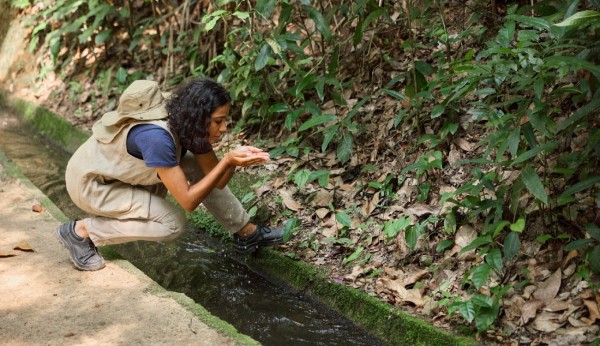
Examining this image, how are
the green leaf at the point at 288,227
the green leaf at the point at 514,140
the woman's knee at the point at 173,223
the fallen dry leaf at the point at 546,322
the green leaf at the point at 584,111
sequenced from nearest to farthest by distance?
the green leaf at the point at 584,111
the fallen dry leaf at the point at 546,322
the green leaf at the point at 514,140
the woman's knee at the point at 173,223
the green leaf at the point at 288,227

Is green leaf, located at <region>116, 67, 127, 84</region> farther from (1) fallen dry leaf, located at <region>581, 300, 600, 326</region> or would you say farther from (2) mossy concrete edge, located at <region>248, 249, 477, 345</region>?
(1) fallen dry leaf, located at <region>581, 300, 600, 326</region>

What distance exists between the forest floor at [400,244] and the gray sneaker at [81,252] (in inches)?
45.0

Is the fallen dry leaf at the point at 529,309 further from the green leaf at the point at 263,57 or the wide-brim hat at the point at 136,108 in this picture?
the green leaf at the point at 263,57

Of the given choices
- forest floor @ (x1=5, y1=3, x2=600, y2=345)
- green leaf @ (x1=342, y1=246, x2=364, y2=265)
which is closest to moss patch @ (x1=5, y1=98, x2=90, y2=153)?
forest floor @ (x1=5, y1=3, x2=600, y2=345)

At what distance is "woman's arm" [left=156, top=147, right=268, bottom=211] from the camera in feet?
11.5

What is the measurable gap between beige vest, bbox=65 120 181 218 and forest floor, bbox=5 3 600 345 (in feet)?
3.26

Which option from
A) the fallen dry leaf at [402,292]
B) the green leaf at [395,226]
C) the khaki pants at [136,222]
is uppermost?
the khaki pants at [136,222]

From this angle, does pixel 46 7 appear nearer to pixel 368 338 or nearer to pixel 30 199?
pixel 30 199

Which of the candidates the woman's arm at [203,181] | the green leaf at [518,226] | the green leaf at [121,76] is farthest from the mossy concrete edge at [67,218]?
the green leaf at [518,226]

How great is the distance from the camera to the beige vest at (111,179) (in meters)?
3.74

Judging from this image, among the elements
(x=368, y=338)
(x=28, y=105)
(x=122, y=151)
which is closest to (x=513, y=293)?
(x=368, y=338)

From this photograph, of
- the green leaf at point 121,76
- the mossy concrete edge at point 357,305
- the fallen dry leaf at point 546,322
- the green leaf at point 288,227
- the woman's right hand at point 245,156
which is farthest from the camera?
the green leaf at point 121,76

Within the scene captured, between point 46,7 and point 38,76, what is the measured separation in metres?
0.87

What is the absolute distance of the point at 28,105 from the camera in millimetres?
8016
